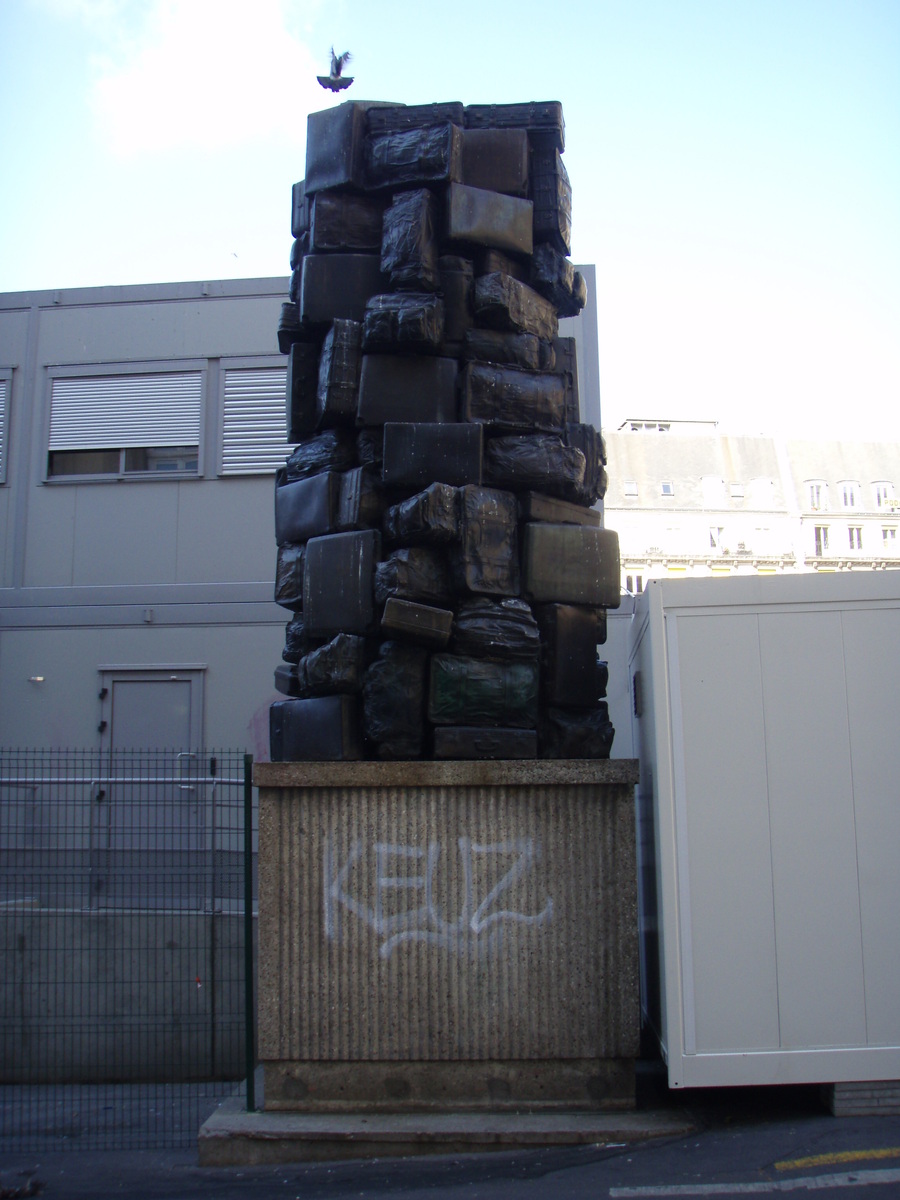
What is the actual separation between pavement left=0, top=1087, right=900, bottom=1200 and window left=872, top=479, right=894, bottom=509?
268ft

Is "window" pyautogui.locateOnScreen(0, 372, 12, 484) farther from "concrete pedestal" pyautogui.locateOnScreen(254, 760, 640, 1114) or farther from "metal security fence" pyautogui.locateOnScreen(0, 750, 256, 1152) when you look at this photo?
"concrete pedestal" pyautogui.locateOnScreen(254, 760, 640, 1114)

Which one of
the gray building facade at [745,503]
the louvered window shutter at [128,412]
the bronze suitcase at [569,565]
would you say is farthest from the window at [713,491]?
the bronze suitcase at [569,565]

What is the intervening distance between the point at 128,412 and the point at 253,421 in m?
1.43

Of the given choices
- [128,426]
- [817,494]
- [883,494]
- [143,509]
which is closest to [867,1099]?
[143,509]

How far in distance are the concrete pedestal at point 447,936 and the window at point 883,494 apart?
81797 mm

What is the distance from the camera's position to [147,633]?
10539 mm

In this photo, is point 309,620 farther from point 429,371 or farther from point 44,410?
point 44,410

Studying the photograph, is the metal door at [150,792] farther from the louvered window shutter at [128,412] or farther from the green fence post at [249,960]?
the louvered window shutter at [128,412]

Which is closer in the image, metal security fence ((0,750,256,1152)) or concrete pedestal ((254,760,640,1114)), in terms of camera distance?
concrete pedestal ((254,760,640,1114))

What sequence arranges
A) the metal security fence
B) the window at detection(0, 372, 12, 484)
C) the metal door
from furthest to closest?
1. the window at detection(0, 372, 12, 484)
2. the metal door
3. the metal security fence

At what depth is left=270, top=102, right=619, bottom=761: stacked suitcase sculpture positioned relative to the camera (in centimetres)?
507

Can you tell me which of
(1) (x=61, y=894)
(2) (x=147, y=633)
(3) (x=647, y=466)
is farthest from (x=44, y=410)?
(3) (x=647, y=466)

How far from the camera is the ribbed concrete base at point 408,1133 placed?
14.6 ft

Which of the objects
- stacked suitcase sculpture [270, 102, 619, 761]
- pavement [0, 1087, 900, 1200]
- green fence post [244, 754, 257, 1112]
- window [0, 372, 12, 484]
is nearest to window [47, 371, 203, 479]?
window [0, 372, 12, 484]
